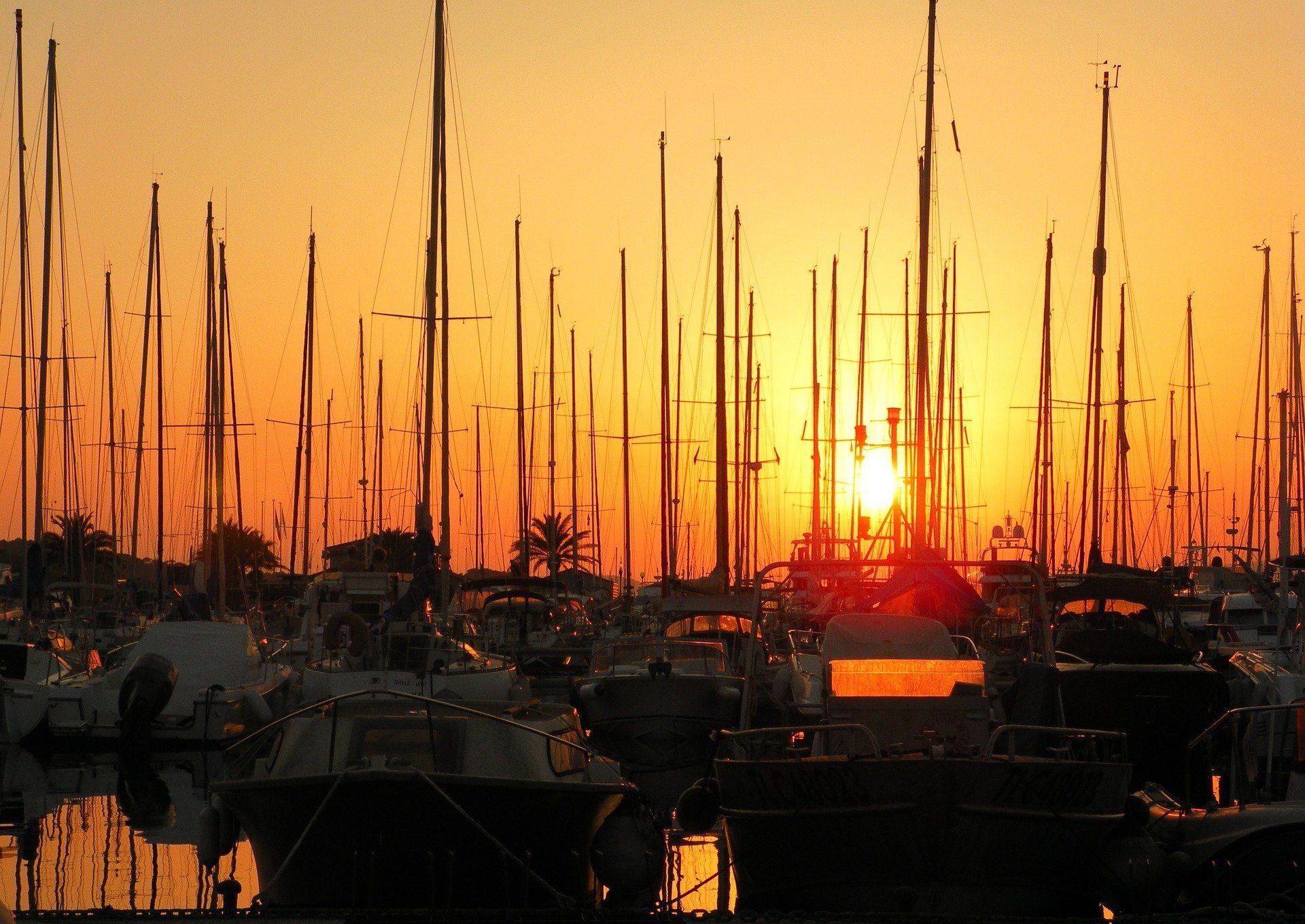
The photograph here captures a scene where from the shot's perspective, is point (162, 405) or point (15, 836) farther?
point (162, 405)

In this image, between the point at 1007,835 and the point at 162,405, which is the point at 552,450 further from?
the point at 1007,835

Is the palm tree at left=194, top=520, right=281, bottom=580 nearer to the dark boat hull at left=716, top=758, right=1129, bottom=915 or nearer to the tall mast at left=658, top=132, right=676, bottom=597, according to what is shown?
the tall mast at left=658, top=132, right=676, bottom=597

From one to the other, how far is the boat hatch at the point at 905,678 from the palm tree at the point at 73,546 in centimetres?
2370

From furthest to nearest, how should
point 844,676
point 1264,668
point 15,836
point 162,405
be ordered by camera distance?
point 162,405, point 1264,668, point 15,836, point 844,676

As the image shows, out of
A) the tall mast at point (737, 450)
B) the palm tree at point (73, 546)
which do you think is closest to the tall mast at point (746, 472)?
the tall mast at point (737, 450)

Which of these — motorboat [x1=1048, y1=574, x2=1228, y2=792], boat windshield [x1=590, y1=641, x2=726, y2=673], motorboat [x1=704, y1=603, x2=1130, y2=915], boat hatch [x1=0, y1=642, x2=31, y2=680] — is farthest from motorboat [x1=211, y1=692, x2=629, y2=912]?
boat hatch [x1=0, y1=642, x2=31, y2=680]

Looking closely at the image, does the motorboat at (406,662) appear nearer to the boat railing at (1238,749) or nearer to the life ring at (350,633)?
the life ring at (350,633)

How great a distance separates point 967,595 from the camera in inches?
830

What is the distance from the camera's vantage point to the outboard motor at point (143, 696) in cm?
2795

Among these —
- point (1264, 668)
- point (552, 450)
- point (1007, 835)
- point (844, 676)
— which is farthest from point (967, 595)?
point (552, 450)

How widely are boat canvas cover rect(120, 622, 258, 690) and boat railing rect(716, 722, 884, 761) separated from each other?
14.9 m

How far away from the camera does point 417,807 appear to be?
1343cm

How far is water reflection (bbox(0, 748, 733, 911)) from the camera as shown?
15.1m

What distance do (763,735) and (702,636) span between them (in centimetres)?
1892
